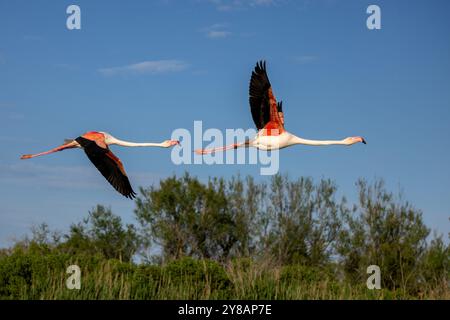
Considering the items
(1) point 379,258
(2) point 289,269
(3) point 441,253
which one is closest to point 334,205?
(1) point 379,258

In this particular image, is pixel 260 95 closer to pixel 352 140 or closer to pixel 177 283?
pixel 352 140

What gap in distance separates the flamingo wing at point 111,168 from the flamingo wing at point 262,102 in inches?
97.1

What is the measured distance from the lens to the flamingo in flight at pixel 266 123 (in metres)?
11.3

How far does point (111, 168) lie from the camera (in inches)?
447

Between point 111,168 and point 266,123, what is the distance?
280cm

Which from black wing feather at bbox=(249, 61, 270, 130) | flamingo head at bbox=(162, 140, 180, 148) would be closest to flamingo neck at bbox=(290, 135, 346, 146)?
black wing feather at bbox=(249, 61, 270, 130)

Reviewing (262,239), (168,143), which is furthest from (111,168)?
(262,239)

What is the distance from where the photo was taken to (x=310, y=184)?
2575 cm

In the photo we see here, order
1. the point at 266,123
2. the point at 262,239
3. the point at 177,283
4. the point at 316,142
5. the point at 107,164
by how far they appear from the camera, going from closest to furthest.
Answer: the point at 107,164 → the point at 266,123 → the point at 316,142 → the point at 177,283 → the point at 262,239

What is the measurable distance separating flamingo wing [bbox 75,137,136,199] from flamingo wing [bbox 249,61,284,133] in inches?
97.1

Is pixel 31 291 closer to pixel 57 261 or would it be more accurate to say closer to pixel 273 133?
pixel 57 261

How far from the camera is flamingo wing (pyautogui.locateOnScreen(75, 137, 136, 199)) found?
11258 mm

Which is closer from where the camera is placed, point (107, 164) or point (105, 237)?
point (107, 164)
